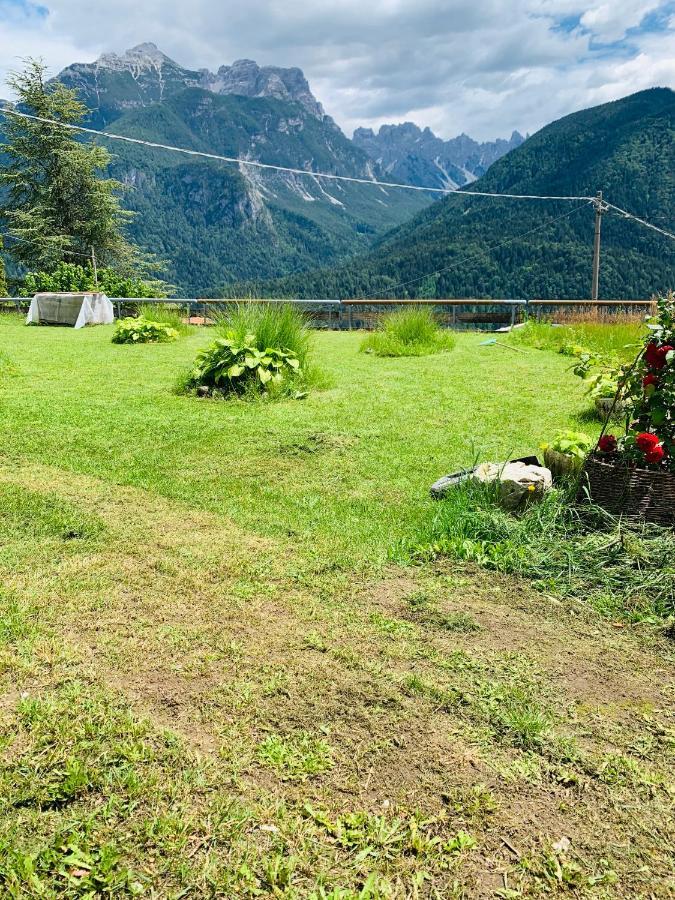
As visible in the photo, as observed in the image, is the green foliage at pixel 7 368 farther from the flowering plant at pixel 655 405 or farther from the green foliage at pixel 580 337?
the green foliage at pixel 580 337

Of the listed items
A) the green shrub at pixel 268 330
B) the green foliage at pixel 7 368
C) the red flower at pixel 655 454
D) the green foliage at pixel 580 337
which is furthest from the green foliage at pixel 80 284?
the red flower at pixel 655 454

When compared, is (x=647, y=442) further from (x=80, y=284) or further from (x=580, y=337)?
(x=80, y=284)

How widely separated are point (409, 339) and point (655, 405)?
8257mm

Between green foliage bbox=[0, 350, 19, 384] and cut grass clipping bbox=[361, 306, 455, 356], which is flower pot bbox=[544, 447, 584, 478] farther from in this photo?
cut grass clipping bbox=[361, 306, 455, 356]

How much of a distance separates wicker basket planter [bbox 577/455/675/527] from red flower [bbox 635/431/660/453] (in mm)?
108

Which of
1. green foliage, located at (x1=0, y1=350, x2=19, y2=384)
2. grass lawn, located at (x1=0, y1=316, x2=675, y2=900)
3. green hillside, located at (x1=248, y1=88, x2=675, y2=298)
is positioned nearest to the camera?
grass lawn, located at (x1=0, y1=316, x2=675, y2=900)

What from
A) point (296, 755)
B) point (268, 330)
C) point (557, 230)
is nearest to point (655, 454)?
point (296, 755)

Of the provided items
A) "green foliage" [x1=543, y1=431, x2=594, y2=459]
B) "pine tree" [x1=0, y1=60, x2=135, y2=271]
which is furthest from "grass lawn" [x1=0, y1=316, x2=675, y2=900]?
"pine tree" [x1=0, y1=60, x2=135, y2=271]

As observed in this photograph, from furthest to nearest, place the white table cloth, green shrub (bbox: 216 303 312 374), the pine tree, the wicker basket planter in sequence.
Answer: the pine tree < the white table cloth < green shrub (bbox: 216 303 312 374) < the wicker basket planter

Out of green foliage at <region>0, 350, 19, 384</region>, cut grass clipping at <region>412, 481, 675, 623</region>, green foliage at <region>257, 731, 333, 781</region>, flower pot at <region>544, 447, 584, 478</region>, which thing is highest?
green foliage at <region>0, 350, 19, 384</region>

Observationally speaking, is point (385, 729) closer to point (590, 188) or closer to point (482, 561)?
point (482, 561)

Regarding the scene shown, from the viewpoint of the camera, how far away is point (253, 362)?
706cm

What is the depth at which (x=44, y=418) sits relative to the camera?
591 cm

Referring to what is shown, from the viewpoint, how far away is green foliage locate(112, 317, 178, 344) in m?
11.8
